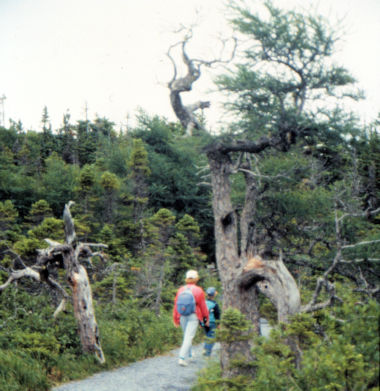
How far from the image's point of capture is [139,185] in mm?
22141

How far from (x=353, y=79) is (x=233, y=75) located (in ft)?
7.36

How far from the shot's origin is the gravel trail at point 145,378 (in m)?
7.20

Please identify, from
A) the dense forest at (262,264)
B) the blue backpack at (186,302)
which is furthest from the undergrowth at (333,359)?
the blue backpack at (186,302)

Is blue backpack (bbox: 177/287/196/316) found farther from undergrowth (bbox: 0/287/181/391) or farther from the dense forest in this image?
undergrowth (bbox: 0/287/181/391)

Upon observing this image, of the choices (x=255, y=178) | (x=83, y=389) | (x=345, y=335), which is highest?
(x=255, y=178)

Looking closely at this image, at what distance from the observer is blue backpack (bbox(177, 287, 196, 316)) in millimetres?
7520

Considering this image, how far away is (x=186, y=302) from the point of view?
7512mm

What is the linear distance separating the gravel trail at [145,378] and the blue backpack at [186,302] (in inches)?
39.6

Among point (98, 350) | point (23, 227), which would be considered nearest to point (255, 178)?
point (98, 350)

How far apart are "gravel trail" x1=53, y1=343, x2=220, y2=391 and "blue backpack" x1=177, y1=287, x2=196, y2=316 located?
1.01 meters

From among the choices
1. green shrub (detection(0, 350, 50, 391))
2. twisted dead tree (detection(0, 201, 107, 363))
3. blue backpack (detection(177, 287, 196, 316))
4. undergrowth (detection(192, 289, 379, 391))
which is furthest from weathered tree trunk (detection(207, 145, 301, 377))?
green shrub (detection(0, 350, 50, 391))

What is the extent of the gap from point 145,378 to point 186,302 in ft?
5.47

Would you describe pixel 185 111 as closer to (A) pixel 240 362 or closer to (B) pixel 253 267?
(B) pixel 253 267

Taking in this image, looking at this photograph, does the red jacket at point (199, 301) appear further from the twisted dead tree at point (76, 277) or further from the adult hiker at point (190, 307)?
the twisted dead tree at point (76, 277)
